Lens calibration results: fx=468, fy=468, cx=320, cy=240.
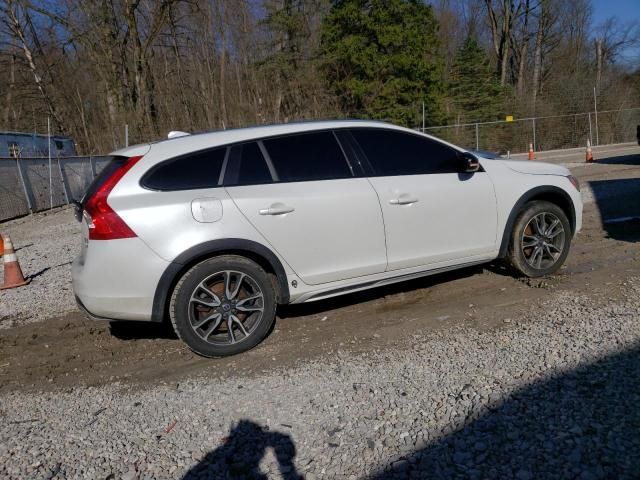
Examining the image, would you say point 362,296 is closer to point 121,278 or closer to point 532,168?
point 532,168

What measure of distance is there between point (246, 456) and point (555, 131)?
1162 inches

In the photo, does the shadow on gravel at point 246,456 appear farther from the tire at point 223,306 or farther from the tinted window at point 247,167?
the tinted window at point 247,167

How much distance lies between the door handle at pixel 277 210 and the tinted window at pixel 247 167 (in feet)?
0.75

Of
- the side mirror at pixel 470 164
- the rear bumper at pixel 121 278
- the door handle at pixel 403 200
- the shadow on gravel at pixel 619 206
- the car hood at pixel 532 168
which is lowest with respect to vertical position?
the shadow on gravel at pixel 619 206

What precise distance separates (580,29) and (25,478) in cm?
4720

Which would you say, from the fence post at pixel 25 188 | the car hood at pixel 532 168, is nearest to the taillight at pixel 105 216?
the car hood at pixel 532 168

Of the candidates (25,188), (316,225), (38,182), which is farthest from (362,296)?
(38,182)

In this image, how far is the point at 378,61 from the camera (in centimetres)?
2861

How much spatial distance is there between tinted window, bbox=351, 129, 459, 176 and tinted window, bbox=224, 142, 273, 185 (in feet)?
2.98

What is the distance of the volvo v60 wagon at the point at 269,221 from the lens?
3.42m

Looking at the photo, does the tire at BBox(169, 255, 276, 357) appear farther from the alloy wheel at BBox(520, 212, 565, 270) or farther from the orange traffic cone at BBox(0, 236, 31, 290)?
the orange traffic cone at BBox(0, 236, 31, 290)

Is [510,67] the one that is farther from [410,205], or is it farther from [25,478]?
[25,478]

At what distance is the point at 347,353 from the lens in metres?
3.59

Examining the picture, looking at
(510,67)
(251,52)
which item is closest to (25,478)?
(251,52)
